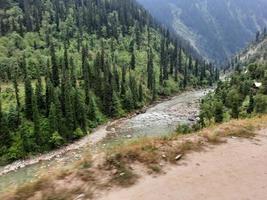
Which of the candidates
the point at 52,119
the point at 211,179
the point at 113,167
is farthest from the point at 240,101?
the point at 113,167

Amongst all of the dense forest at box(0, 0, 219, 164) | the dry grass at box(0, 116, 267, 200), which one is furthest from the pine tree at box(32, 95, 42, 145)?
the dry grass at box(0, 116, 267, 200)

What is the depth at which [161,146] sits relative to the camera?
64.0ft

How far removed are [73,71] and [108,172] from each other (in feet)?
394

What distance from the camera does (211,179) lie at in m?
17.0

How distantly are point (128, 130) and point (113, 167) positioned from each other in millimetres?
87039

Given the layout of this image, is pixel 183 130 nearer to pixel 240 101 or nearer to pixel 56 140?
pixel 56 140

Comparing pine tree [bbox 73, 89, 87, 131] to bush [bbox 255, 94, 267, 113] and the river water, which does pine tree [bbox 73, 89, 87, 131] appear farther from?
bush [bbox 255, 94, 267, 113]

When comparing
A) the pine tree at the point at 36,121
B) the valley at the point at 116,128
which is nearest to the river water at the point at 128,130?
the valley at the point at 116,128

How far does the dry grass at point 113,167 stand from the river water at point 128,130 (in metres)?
43.6

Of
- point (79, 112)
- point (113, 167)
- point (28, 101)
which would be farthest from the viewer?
point (79, 112)

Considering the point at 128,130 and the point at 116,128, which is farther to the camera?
the point at 116,128

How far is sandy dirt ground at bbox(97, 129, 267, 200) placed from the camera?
1552cm

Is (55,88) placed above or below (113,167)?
below

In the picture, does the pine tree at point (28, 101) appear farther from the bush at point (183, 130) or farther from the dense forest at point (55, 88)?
the bush at point (183, 130)
